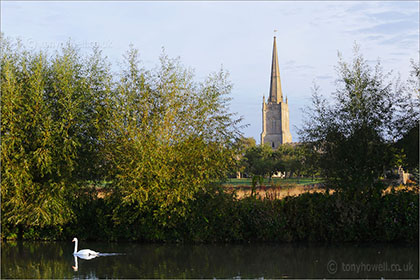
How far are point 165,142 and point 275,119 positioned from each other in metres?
151

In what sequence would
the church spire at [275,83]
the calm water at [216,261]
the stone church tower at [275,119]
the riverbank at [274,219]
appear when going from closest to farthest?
the calm water at [216,261] < the riverbank at [274,219] < the church spire at [275,83] < the stone church tower at [275,119]

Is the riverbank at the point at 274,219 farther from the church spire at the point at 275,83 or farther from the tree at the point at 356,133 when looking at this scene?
the church spire at the point at 275,83

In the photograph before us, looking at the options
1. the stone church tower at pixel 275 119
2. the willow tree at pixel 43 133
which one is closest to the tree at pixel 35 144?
the willow tree at pixel 43 133

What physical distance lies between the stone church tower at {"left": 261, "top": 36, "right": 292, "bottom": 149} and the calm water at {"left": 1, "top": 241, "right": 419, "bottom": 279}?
145 m

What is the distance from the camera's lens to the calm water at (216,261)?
1246 centimetres

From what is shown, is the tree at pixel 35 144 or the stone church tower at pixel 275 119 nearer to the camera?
the tree at pixel 35 144

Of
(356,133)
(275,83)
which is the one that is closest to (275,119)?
(275,83)

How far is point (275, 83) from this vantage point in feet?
518

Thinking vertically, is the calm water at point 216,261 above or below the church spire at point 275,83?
below

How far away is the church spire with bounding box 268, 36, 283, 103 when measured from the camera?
149 meters

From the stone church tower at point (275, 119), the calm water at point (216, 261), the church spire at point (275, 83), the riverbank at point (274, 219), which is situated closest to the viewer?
the calm water at point (216, 261)

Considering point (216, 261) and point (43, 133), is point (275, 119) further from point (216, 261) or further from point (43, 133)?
point (216, 261)

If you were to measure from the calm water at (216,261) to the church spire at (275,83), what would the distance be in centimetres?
13117

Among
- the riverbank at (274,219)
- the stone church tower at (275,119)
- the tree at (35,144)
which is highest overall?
the stone church tower at (275,119)
